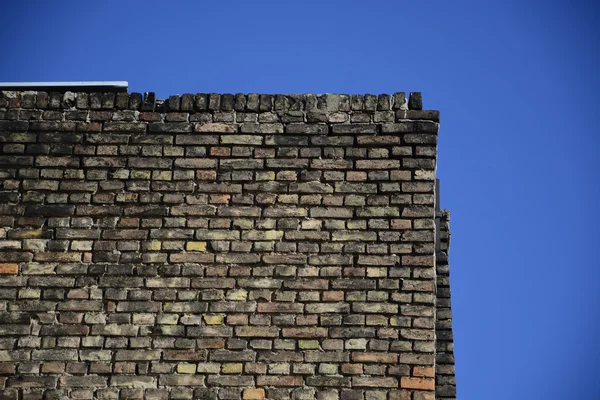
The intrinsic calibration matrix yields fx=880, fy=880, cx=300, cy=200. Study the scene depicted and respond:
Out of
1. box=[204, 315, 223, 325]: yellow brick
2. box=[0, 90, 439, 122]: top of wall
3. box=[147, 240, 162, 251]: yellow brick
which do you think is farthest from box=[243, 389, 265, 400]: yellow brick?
box=[0, 90, 439, 122]: top of wall

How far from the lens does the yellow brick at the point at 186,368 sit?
5520 mm

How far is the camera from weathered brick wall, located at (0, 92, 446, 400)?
552cm

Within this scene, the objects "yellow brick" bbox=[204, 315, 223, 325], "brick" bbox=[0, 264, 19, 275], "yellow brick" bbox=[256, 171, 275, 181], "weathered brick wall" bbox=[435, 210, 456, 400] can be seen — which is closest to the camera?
"yellow brick" bbox=[204, 315, 223, 325]

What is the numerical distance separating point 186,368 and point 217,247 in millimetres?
798

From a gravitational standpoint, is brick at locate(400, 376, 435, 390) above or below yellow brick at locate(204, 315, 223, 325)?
below

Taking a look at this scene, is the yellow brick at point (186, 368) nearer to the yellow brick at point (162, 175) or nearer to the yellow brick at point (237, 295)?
the yellow brick at point (237, 295)

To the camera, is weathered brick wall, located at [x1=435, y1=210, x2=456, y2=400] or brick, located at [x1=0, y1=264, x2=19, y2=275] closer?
brick, located at [x1=0, y1=264, x2=19, y2=275]

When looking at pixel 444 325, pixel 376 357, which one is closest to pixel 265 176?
pixel 376 357

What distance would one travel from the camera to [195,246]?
5.75 m

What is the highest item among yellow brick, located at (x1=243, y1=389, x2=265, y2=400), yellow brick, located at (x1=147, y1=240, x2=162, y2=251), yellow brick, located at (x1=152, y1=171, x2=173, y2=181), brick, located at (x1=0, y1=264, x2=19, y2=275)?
yellow brick, located at (x1=152, y1=171, x2=173, y2=181)

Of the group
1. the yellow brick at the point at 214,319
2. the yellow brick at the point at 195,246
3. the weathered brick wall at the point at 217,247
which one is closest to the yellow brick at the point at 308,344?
the weathered brick wall at the point at 217,247

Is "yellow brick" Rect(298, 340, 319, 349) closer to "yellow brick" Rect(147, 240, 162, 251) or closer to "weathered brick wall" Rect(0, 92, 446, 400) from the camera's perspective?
"weathered brick wall" Rect(0, 92, 446, 400)

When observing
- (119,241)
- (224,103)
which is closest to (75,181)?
(119,241)

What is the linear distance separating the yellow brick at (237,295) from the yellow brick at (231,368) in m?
0.42
